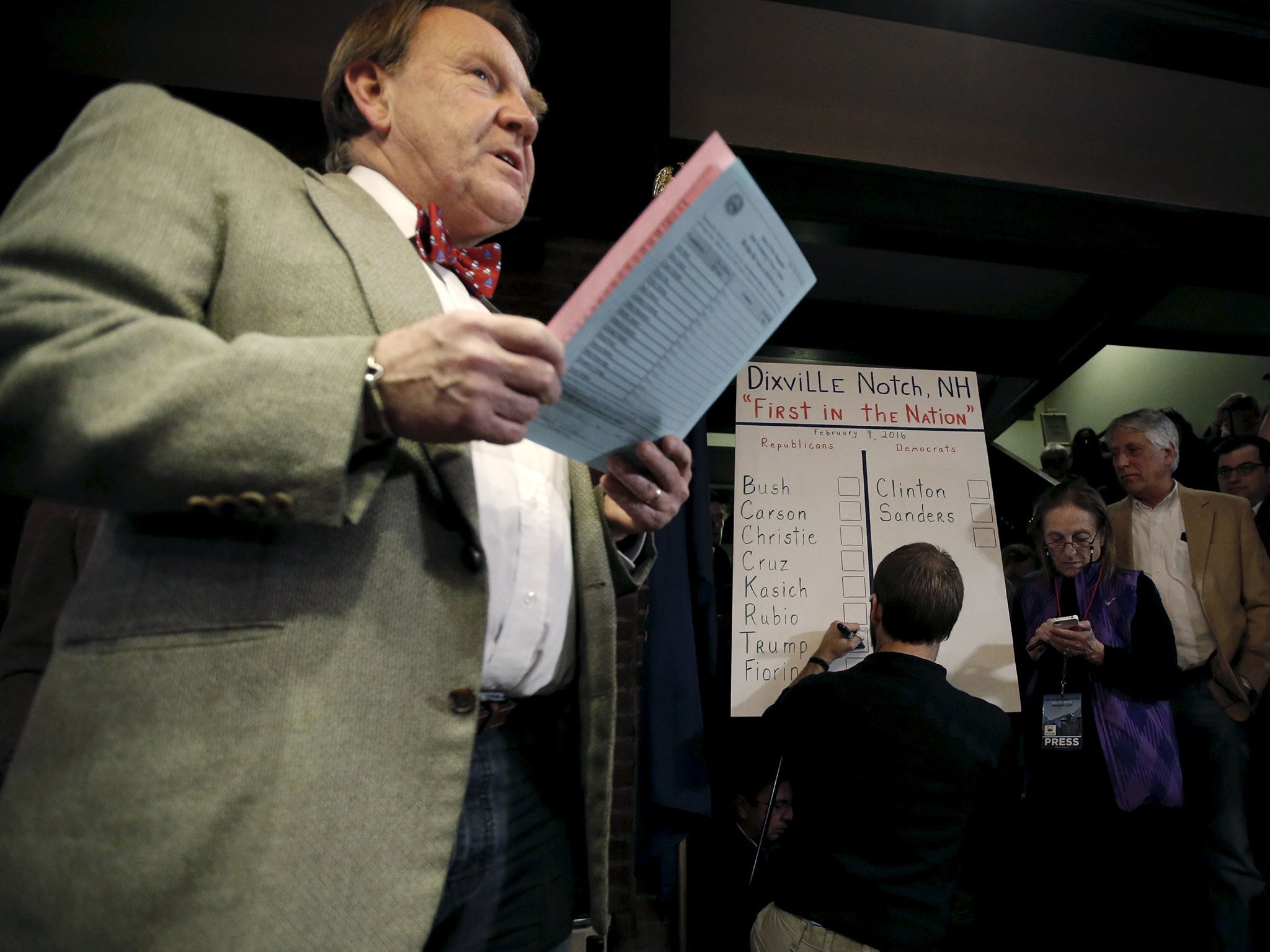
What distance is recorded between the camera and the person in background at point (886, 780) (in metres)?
1.80

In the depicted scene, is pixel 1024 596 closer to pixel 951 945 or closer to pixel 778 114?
pixel 951 945

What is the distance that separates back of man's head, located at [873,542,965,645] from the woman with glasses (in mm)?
846

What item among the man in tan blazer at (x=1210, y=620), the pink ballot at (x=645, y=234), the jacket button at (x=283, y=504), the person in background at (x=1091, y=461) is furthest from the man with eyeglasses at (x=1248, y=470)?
the jacket button at (x=283, y=504)

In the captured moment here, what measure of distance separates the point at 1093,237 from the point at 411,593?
400 cm

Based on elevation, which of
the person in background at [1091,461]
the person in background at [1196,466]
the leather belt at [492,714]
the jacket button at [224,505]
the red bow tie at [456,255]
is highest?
the person in background at [1091,461]

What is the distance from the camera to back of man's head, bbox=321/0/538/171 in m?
1.18

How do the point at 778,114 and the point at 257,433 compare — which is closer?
the point at 257,433

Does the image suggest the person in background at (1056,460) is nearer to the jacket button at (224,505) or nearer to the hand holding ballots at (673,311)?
the hand holding ballots at (673,311)

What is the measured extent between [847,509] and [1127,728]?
1214mm

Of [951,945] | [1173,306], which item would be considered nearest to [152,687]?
[951,945]

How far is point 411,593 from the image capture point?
0.75 metres

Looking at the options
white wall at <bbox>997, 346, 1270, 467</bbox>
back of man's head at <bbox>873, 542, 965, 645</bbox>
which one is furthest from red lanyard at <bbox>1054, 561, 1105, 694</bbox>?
white wall at <bbox>997, 346, 1270, 467</bbox>

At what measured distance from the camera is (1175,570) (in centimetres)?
321

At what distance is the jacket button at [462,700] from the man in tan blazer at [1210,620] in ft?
10.2
